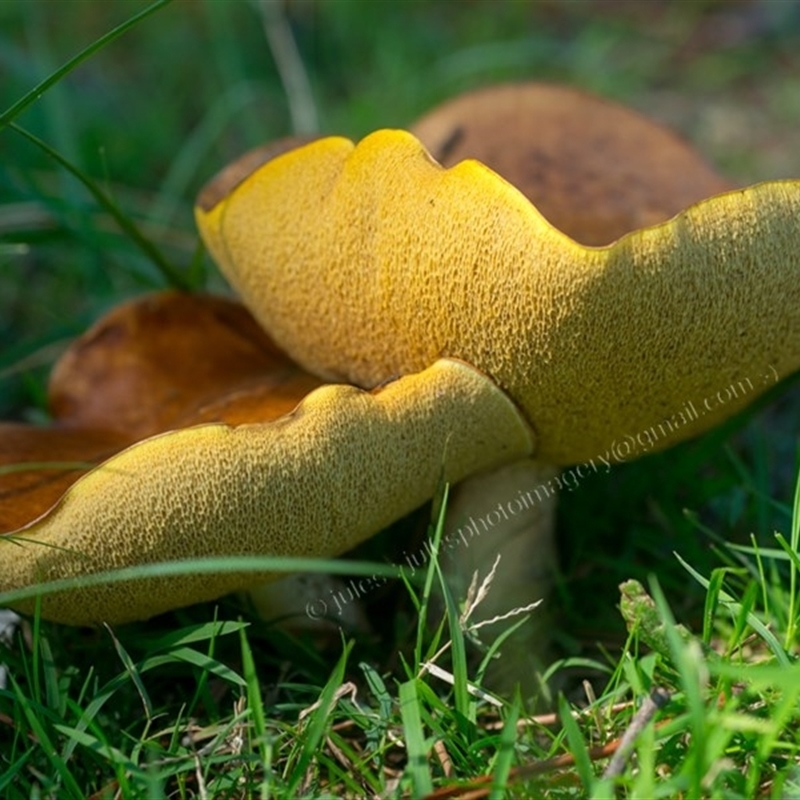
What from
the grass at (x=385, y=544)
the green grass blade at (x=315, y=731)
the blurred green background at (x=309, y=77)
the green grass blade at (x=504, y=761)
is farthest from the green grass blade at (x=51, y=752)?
the blurred green background at (x=309, y=77)

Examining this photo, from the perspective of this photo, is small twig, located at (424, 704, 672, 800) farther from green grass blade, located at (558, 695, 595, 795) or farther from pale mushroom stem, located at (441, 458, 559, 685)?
pale mushroom stem, located at (441, 458, 559, 685)

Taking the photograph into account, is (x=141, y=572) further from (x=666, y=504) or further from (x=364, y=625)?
(x=666, y=504)

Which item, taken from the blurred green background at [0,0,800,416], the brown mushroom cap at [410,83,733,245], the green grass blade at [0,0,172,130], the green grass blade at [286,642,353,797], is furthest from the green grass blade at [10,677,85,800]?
the blurred green background at [0,0,800,416]

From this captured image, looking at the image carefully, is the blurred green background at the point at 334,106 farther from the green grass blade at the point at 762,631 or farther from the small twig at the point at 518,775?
the small twig at the point at 518,775

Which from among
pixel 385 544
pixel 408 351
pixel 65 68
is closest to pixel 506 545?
pixel 385 544

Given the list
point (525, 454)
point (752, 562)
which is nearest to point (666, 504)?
point (752, 562)

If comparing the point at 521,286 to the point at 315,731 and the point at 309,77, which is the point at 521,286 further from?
the point at 309,77
